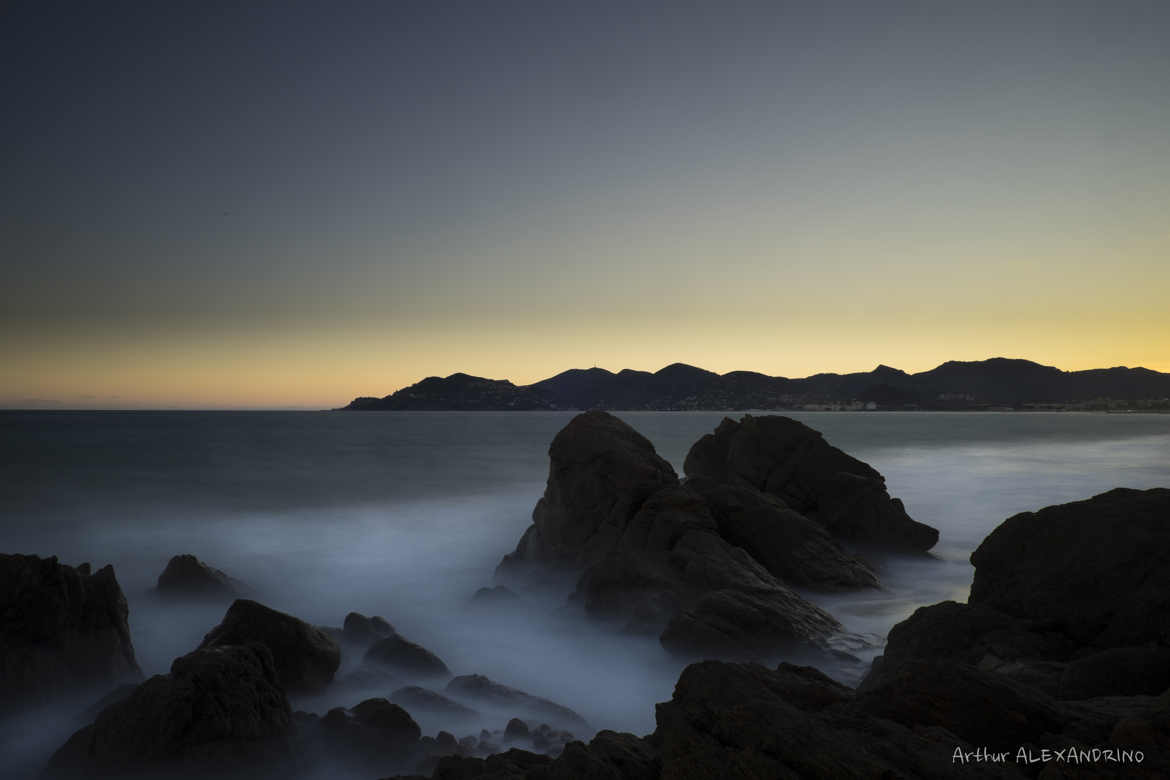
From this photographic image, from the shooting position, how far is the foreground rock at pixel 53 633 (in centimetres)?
859

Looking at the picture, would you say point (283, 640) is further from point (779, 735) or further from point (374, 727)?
point (779, 735)

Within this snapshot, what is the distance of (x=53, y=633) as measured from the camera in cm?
892

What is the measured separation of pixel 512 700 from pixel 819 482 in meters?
11.3

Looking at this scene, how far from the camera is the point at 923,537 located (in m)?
18.1

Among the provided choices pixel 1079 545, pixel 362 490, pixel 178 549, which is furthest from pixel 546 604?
pixel 362 490

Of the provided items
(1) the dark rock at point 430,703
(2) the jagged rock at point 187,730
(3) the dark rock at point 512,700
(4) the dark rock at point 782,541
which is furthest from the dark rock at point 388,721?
(4) the dark rock at point 782,541

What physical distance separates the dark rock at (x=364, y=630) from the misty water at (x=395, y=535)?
2.46 ft

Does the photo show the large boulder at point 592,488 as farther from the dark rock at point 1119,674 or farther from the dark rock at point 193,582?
the dark rock at point 1119,674

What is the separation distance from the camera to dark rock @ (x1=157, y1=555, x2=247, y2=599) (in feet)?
47.2

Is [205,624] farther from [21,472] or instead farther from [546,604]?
[21,472]

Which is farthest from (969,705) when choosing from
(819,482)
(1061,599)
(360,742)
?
(819,482)

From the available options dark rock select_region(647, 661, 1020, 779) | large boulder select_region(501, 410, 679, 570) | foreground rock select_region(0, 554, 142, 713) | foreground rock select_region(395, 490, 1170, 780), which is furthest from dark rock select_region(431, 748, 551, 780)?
large boulder select_region(501, 410, 679, 570)

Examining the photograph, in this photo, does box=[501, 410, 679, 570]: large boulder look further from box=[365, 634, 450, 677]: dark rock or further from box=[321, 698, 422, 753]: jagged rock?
box=[321, 698, 422, 753]: jagged rock

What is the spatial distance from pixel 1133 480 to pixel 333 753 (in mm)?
49979
